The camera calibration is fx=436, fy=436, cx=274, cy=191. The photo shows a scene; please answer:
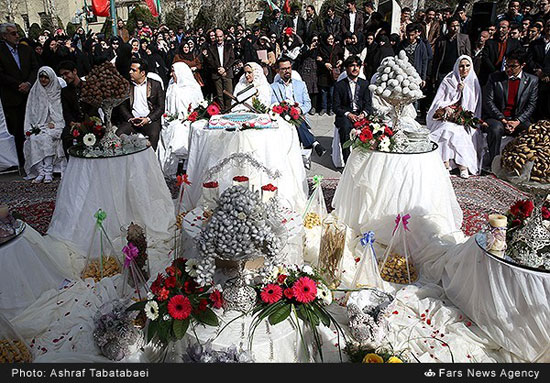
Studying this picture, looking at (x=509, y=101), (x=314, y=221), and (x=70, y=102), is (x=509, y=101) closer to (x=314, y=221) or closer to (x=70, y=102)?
(x=314, y=221)

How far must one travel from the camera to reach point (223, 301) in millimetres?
2725

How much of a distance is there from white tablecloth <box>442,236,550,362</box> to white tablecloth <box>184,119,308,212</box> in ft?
7.57

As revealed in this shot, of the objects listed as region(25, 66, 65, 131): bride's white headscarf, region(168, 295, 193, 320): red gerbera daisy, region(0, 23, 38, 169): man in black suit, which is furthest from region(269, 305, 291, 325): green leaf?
region(0, 23, 38, 169): man in black suit

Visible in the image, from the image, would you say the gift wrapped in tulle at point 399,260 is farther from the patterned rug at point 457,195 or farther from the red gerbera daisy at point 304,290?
the red gerbera daisy at point 304,290

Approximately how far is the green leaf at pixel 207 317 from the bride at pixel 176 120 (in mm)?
3911

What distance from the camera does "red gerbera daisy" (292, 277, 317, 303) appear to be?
8.82 feet

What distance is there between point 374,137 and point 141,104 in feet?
11.3

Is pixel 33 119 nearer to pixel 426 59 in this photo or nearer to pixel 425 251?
pixel 425 251

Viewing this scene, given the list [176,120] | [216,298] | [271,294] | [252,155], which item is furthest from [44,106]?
[271,294]

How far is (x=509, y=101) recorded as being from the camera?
20.8ft

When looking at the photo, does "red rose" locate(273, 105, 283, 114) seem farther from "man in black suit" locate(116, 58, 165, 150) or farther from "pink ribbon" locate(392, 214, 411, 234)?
"pink ribbon" locate(392, 214, 411, 234)

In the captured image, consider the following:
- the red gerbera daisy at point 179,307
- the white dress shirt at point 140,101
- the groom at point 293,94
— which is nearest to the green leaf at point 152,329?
the red gerbera daisy at point 179,307
